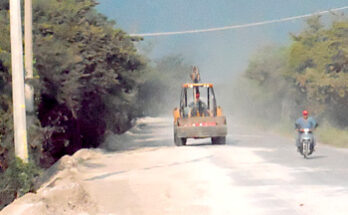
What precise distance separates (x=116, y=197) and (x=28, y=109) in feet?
14.8

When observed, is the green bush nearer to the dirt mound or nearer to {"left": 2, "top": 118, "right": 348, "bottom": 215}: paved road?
{"left": 2, "top": 118, "right": 348, "bottom": 215}: paved road

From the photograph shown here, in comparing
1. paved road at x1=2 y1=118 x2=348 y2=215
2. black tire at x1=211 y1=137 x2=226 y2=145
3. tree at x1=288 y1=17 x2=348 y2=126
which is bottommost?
black tire at x1=211 y1=137 x2=226 y2=145

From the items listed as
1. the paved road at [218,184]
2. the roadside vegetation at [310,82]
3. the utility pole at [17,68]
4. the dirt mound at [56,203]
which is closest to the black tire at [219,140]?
the roadside vegetation at [310,82]

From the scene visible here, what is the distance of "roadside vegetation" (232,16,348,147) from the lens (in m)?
46.3

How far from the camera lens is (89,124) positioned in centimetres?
4191

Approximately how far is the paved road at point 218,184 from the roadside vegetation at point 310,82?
13447 millimetres

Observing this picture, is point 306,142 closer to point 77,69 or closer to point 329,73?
point 77,69

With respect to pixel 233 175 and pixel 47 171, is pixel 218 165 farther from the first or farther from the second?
pixel 47 171

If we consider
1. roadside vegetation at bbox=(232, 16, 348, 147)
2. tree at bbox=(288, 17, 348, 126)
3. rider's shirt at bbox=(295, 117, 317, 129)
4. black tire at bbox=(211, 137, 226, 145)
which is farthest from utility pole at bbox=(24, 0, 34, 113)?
tree at bbox=(288, 17, 348, 126)

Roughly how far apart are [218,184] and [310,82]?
36.2 metres

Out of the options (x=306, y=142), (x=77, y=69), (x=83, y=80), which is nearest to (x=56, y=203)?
(x=306, y=142)

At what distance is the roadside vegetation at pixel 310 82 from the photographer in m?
46.3

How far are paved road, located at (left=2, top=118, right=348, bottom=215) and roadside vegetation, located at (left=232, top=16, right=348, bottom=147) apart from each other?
13.4 metres

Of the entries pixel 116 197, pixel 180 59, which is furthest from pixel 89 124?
pixel 180 59
